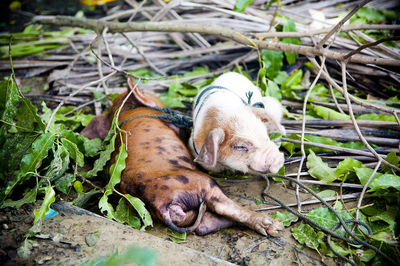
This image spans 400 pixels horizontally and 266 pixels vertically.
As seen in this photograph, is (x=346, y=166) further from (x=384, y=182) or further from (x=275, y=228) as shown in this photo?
(x=275, y=228)

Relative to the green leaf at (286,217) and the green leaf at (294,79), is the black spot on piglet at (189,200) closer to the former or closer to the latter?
the green leaf at (286,217)

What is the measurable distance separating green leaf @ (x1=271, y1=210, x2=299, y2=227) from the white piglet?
352 mm

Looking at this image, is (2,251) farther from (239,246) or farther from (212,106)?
(212,106)

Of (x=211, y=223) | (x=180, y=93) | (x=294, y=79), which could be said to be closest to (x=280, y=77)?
(x=294, y=79)

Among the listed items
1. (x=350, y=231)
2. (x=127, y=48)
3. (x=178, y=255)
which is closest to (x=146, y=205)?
(x=178, y=255)

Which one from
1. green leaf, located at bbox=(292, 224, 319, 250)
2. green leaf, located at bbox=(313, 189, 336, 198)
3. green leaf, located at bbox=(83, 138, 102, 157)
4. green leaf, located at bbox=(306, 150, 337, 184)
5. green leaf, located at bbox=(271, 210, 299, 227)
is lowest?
green leaf, located at bbox=(83, 138, 102, 157)

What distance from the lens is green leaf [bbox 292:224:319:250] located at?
230cm

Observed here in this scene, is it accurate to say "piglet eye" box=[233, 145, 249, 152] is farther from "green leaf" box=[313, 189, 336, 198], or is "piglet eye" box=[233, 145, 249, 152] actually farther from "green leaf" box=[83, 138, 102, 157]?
"green leaf" box=[83, 138, 102, 157]

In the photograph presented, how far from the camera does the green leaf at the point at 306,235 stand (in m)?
2.30

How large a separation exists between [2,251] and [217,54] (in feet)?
12.8

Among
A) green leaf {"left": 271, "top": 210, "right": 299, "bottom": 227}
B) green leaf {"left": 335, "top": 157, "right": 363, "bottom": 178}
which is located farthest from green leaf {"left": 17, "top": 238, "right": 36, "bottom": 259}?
green leaf {"left": 335, "top": 157, "right": 363, "bottom": 178}

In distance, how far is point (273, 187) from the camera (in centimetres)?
297

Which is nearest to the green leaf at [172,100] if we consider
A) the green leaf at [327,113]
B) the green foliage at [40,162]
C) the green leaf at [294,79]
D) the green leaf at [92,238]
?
the green leaf at [294,79]

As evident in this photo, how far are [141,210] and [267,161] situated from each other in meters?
1.08
